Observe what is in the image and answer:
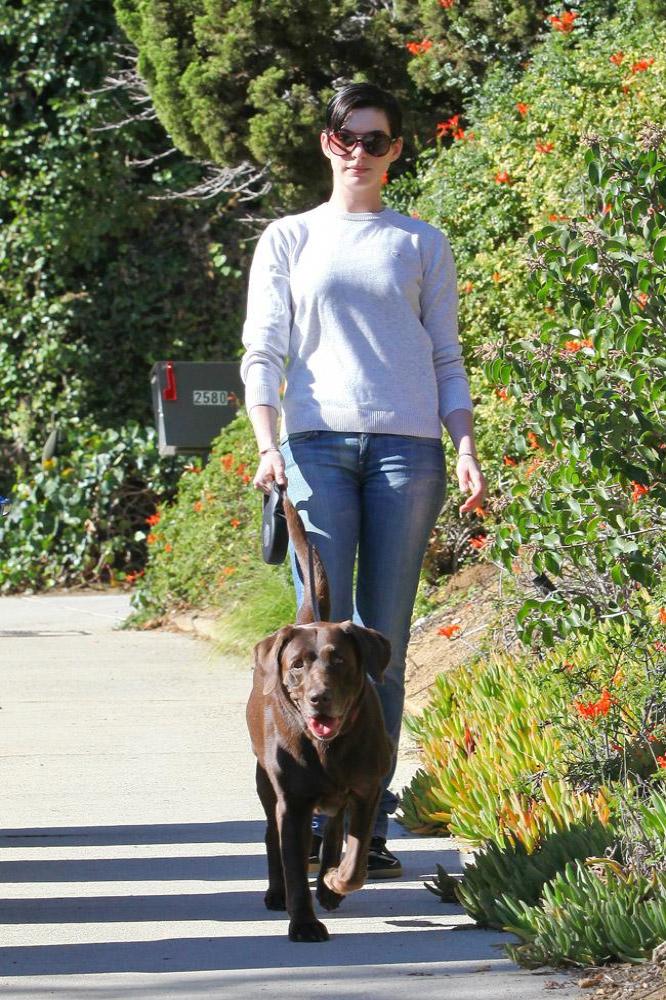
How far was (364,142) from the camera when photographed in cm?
388

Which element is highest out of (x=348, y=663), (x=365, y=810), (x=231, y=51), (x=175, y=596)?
(x=231, y=51)

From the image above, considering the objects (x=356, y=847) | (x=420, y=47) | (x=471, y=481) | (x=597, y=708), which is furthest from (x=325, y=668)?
(x=420, y=47)

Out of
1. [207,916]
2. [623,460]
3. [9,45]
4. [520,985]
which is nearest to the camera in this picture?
[520,985]

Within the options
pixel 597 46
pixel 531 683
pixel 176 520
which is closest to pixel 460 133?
pixel 597 46

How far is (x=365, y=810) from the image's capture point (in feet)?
11.2

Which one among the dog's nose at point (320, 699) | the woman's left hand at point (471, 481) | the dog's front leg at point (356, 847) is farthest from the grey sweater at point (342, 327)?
the dog's front leg at point (356, 847)

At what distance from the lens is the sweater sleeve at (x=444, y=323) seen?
3.98 m

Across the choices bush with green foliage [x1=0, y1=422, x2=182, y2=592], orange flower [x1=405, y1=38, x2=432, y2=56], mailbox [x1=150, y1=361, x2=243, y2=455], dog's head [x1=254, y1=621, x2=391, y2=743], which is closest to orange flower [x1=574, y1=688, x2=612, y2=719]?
dog's head [x1=254, y1=621, x2=391, y2=743]

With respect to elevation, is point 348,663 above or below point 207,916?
above

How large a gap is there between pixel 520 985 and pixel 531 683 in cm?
177

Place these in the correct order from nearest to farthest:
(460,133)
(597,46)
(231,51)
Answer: (597,46)
(460,133)
(231,51)

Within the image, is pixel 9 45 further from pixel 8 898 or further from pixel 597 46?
pixel 8 898

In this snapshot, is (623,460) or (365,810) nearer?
(365,810)

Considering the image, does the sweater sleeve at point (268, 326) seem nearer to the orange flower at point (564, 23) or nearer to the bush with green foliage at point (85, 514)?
the orange flower at point (564, 23)
